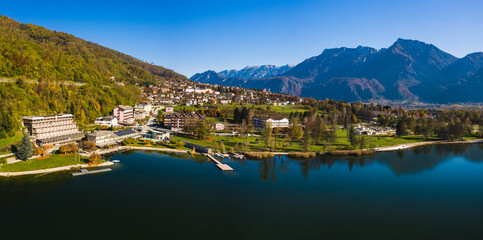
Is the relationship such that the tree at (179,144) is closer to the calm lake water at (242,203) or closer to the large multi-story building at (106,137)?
the calm lake water at (242,203)

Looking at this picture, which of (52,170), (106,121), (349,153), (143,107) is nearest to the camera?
(52,170)

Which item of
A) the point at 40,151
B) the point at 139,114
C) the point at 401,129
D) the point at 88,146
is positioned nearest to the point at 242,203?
the point at 88,146

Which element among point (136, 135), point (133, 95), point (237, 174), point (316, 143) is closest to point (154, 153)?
point (136, 135)

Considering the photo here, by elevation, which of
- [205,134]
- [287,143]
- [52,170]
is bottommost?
[52,170]

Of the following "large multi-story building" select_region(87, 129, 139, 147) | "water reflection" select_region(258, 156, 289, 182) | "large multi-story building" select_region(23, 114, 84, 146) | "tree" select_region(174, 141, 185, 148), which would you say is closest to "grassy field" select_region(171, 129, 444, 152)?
"tree" select_region(174, 141, 185, 148)

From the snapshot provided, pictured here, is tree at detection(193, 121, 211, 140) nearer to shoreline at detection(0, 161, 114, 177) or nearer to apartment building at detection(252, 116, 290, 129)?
shoreline at detection(0, 161, 114, 177)

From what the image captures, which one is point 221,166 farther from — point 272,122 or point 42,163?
point 272,122

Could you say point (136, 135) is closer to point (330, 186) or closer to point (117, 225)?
point (117, 225)
